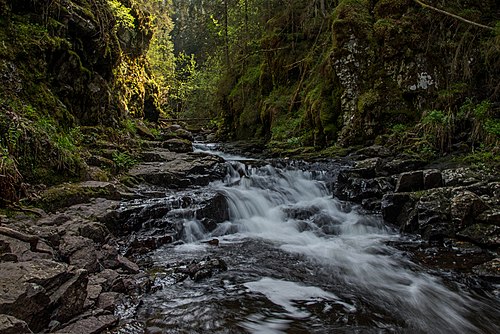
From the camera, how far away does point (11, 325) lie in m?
2.30

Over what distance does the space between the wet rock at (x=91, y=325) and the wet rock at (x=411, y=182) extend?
20.0ft

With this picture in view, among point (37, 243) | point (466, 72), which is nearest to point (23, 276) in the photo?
point (37, 243)

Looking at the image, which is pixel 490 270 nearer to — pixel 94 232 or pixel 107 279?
pixel 107 279

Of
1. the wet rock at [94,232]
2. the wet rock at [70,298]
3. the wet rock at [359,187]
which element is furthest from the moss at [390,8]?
the wet rock at [70,298]

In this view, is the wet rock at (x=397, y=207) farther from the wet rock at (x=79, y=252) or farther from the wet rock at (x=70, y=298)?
the wet rock at (x=70, y=298)

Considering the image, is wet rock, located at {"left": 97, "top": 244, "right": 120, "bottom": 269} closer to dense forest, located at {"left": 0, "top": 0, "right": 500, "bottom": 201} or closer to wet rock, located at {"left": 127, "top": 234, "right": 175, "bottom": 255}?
wet rock, located at {"left": 127, "top": 234, "right": 175, "bottom": 255}

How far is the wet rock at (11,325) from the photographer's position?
7.43 ft

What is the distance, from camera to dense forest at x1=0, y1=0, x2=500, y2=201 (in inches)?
269

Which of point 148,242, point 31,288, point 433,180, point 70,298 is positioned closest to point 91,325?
point 70,298

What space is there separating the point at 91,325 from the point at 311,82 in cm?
1388

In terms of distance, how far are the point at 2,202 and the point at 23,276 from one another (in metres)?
2.37

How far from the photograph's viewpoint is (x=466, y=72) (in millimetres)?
9492

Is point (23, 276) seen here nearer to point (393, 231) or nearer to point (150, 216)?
point (150, 216)

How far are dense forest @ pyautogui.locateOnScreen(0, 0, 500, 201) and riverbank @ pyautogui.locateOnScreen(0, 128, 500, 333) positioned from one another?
2.85 feet
